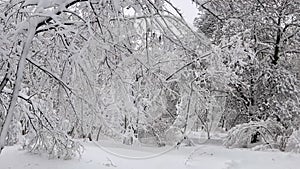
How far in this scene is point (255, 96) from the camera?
16328 millimetres

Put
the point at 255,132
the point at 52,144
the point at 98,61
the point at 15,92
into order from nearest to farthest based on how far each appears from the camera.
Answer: the point at 15,92 → the point at 98,61 → the point at 52,144 → the point at 255,132

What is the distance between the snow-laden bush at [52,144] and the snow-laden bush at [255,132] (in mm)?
6749

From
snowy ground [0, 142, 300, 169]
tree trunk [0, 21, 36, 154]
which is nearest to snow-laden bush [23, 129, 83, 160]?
snowy ground [0, 142, 300, 169]

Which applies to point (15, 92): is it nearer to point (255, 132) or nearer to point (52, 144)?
point (52, 144)

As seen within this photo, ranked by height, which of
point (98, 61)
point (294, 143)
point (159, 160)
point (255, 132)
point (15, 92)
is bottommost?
point (159, 160)

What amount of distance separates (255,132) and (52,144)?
8192mm

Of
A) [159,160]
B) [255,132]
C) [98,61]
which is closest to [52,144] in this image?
[159,160]

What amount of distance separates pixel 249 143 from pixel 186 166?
22.2ft

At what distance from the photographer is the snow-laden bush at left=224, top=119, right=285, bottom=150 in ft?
41.2

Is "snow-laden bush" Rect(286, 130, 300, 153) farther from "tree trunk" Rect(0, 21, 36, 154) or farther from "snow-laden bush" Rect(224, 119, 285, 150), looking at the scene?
"tree trunk" Rect(0, 21, 36, 154)

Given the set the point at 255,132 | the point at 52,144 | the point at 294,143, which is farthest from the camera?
the point at 255,132

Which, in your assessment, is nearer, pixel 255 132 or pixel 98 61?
pixel 98 61

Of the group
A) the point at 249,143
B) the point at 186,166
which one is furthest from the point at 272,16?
the point at 186,166

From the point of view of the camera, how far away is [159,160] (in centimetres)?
800
